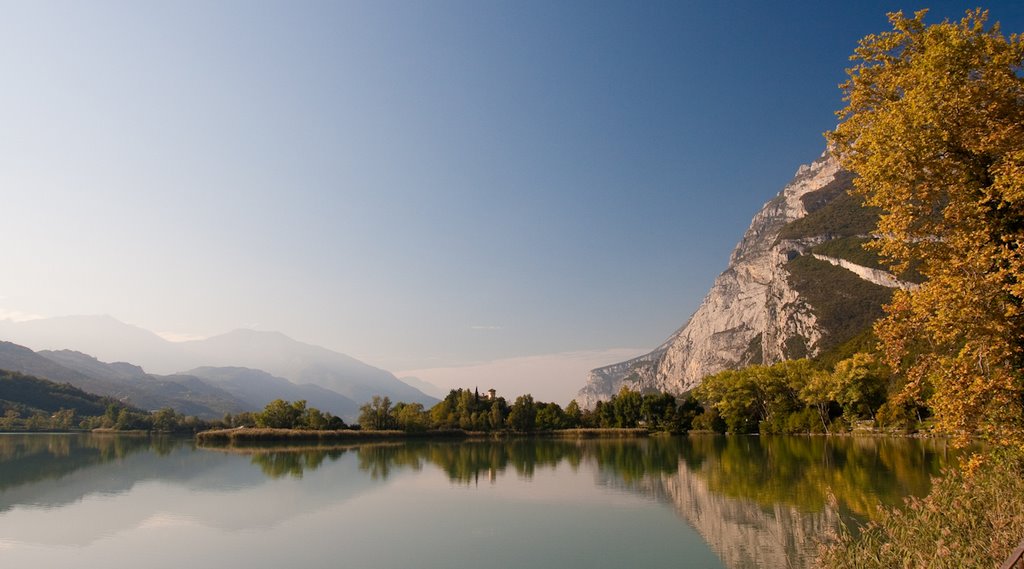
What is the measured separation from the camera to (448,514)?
2616 centimetres

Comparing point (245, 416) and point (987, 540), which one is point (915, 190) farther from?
point (245, 416)

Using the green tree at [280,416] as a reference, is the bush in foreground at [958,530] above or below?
above

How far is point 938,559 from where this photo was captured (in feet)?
31.9

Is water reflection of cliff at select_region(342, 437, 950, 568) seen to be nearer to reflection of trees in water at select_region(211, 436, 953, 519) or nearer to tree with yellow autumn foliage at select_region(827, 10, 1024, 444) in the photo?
reflection of trees in water at select_region(211, 436, 953, 519)

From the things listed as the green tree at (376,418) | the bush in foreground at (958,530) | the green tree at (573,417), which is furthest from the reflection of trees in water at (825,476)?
the green tree at (573,417)

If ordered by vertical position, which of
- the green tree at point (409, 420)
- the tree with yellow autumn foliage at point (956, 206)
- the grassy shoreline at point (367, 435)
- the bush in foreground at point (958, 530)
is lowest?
the grassy shoreline at point (367, 435)

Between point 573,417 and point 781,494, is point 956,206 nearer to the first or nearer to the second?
point 781,494

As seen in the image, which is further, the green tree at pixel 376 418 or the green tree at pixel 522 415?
the green tree at pixel 522 415

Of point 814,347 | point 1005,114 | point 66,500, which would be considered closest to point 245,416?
point 66,500

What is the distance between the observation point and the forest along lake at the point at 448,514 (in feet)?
60.3

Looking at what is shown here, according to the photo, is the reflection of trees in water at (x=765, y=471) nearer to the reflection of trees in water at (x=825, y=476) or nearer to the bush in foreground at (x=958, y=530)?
the reflection of trees in water at (x=825, y=476)

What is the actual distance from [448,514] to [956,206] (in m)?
23.1

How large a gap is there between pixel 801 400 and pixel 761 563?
3809 inches

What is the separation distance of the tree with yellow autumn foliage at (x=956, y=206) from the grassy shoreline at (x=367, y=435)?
96.7 meters
